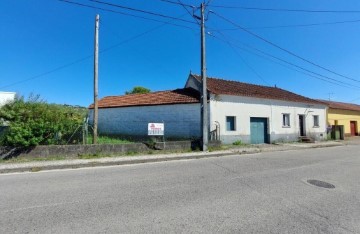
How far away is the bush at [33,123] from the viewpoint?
11430 mm

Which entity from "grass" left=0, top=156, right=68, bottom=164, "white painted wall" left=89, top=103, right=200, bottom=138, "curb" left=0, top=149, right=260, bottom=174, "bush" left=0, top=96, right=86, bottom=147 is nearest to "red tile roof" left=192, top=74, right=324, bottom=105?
"white painted wall" left=89, top=103, right=200, bottom=138

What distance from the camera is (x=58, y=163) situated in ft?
35.3

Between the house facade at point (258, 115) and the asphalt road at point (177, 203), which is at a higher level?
the house facade at point (258, 115)

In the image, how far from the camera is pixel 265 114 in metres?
23.4

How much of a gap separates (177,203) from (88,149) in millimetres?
8543

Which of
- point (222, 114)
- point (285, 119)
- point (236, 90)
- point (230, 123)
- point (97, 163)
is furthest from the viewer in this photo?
point (285, 119)

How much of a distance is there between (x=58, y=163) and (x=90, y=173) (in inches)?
88.3

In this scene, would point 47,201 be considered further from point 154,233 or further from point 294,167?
point 294,167

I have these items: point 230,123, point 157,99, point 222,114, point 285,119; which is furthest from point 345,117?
point 157,99

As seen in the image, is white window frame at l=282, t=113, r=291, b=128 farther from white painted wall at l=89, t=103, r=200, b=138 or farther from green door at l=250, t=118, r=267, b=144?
white painted wall at l=89, t=103, r=200, b=138

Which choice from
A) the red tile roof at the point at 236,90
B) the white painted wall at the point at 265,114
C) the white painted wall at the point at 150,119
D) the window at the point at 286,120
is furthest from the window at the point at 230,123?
the window at the point at 286,120

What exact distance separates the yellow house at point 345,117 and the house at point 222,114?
5.95 metres

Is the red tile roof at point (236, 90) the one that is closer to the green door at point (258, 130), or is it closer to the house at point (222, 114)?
the house at point (222, 114)

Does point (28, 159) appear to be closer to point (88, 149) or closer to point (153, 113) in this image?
point (88, 149)
